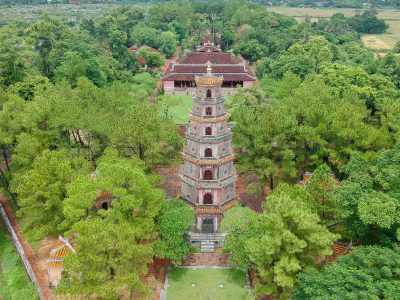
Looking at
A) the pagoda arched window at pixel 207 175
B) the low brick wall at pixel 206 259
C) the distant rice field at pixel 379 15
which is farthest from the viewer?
the distant rice field at pixel 379 15

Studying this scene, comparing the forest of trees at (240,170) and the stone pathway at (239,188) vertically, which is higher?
the forest of trees at (240,170)

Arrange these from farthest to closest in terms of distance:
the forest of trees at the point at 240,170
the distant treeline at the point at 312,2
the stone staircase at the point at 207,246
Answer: the distant treeline at the point at 312,2, the stone staircase at the point at 207,246, the forest of trees at the point at 240,170

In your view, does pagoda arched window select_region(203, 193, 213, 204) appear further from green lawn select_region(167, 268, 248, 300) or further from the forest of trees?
green lawn select_region(167, 268, 248, 300)

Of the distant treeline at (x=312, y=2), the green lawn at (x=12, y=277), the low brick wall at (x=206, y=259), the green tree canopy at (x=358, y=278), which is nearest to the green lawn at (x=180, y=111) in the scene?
the low brick wall at (x=206, y=259)

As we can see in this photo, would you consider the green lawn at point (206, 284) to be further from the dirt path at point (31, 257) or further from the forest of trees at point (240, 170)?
the dirt path at point (31, 257)

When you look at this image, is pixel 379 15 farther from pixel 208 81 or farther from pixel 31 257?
pixel 31 257

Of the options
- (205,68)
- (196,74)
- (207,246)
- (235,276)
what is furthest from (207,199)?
(205,68)

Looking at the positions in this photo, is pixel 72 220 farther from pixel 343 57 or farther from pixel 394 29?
pixel 394 29
